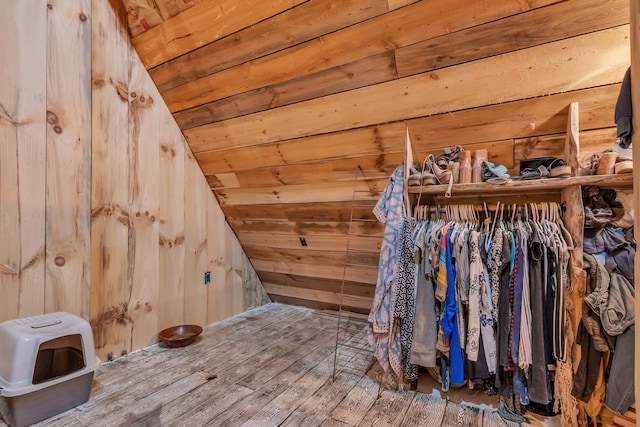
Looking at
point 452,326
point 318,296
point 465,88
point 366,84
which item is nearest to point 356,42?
point 366,84

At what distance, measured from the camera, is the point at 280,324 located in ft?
9.95

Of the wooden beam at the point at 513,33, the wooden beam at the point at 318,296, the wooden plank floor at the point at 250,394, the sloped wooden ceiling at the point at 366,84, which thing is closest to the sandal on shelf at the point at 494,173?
the sloped wooden ceiling at the point at 366,84

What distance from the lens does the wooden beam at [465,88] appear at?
55.6 inches

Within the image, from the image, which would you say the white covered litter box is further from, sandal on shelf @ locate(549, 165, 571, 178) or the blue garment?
sandal on shelf @ locate(549, 165, 571, 178)

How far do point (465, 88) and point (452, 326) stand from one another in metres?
1.28

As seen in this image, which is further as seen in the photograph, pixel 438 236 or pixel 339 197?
pixel 339 197

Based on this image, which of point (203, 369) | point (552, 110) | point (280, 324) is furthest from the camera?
point (280, 324)

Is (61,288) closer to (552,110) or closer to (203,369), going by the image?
(203,369)

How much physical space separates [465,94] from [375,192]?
89 cm

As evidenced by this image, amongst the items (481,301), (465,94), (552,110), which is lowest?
(481,301)

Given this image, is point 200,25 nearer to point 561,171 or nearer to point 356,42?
point 356,42

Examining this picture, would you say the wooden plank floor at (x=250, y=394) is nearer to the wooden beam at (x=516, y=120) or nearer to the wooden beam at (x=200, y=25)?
the wooden beam at (x=516, y=120)

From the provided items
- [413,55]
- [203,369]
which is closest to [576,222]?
[413,55]

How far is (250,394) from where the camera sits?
1.83 metres
